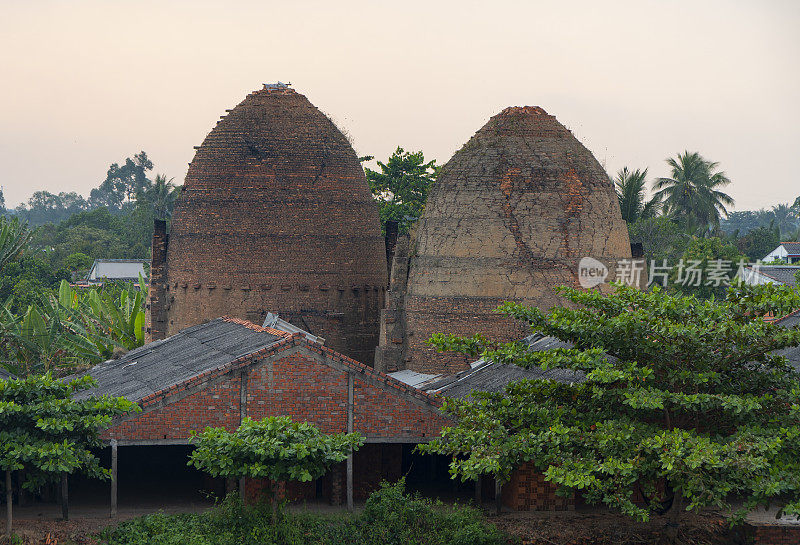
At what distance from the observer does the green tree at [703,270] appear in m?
43.1

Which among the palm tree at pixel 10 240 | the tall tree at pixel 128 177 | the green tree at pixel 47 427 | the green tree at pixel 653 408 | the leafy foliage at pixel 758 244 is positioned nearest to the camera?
the green tree at pixel 653 408

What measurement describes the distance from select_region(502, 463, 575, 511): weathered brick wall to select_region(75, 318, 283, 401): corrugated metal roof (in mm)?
5538

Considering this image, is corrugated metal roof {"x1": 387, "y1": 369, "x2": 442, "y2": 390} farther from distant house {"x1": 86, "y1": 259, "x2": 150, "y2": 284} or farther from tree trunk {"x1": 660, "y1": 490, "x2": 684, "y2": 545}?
distant house {"x1": 86, "y1": 259, "x2": 150, "y2": 284}

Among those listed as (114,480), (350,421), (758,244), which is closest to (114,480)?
(114,480)

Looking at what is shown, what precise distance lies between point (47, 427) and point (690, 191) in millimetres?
50816

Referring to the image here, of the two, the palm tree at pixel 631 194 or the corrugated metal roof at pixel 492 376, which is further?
the palm tree at pixel 631 194

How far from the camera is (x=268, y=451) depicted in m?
16.2

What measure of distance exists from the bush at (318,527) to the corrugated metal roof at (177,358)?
2644 mm

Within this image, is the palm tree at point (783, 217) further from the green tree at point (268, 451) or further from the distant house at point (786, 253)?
the green tree at point (268, 451)

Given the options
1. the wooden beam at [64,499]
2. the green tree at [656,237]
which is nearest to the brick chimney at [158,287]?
the wooden beam at [64,499]

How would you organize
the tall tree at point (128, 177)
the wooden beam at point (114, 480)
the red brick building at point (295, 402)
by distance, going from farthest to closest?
the tall tree at point (128, 177) < the red brick building at point (295, 402) < the wooden beam at point (114, 480)

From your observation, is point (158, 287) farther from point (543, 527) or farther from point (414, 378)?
point (543, 527)

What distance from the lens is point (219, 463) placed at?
16328 mm

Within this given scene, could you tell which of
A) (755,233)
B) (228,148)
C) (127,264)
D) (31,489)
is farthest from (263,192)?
(755,233)
